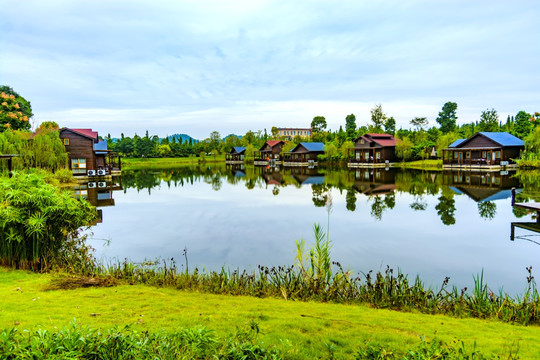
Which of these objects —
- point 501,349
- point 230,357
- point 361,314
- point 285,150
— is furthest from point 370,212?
point 285,150

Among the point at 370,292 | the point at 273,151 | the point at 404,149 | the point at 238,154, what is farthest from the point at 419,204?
the point at 238,154

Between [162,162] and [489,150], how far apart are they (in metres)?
59.3

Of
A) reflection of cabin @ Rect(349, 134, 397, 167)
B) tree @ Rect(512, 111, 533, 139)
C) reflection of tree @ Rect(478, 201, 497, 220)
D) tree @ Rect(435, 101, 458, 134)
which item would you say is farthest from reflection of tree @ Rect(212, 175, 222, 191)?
tree @ Rect(435, 101, 458, 134)

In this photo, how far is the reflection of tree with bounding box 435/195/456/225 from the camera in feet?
46.5

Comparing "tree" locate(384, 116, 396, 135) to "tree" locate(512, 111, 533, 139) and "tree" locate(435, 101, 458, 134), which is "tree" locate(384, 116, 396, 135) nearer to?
"tree" locate(435, 101, 458, 134)

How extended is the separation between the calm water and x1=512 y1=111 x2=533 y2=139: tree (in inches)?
1247

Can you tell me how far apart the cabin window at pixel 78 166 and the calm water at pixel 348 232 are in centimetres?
1645

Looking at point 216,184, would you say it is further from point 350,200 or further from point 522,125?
point 522,125

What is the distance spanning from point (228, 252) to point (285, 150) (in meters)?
60.7

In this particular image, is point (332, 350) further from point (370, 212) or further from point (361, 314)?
point (370, 212)

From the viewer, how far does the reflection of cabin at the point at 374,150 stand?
5272 cm

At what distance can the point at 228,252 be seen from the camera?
10.1 meters

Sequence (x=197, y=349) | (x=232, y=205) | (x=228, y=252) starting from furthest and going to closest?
1. (x=232, y=205)
2. (x=228, y=252)
3. (x=197, y=349)

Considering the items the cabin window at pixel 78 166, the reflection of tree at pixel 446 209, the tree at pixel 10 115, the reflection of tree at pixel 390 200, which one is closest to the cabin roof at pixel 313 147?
the cabin window at pixel 78 166
